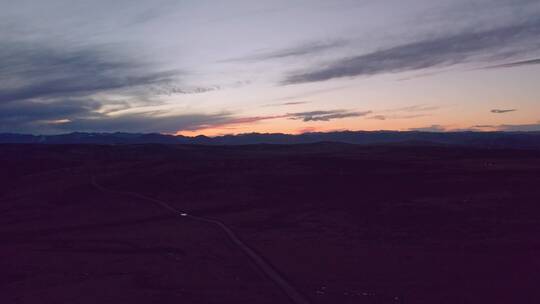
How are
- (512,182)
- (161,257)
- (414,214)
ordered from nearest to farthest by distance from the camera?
(161,257)
(414,214)
(512,182)

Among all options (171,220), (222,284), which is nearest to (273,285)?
(222,284)

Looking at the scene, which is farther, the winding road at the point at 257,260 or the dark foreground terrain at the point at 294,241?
the dark foreground terrain at the point at 294,241

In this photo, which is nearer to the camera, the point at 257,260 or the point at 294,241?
the point at 257,260

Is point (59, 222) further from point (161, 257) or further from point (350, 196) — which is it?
point (350, 196)

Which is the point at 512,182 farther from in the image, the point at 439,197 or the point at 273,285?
the point at 273,285

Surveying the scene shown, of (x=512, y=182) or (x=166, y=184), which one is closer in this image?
(x=512, y=182)

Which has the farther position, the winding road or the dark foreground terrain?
the dark foreground terrain

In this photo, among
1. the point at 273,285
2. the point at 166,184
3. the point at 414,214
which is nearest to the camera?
the point at 273,285

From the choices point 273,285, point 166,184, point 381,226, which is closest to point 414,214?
point 381,226
